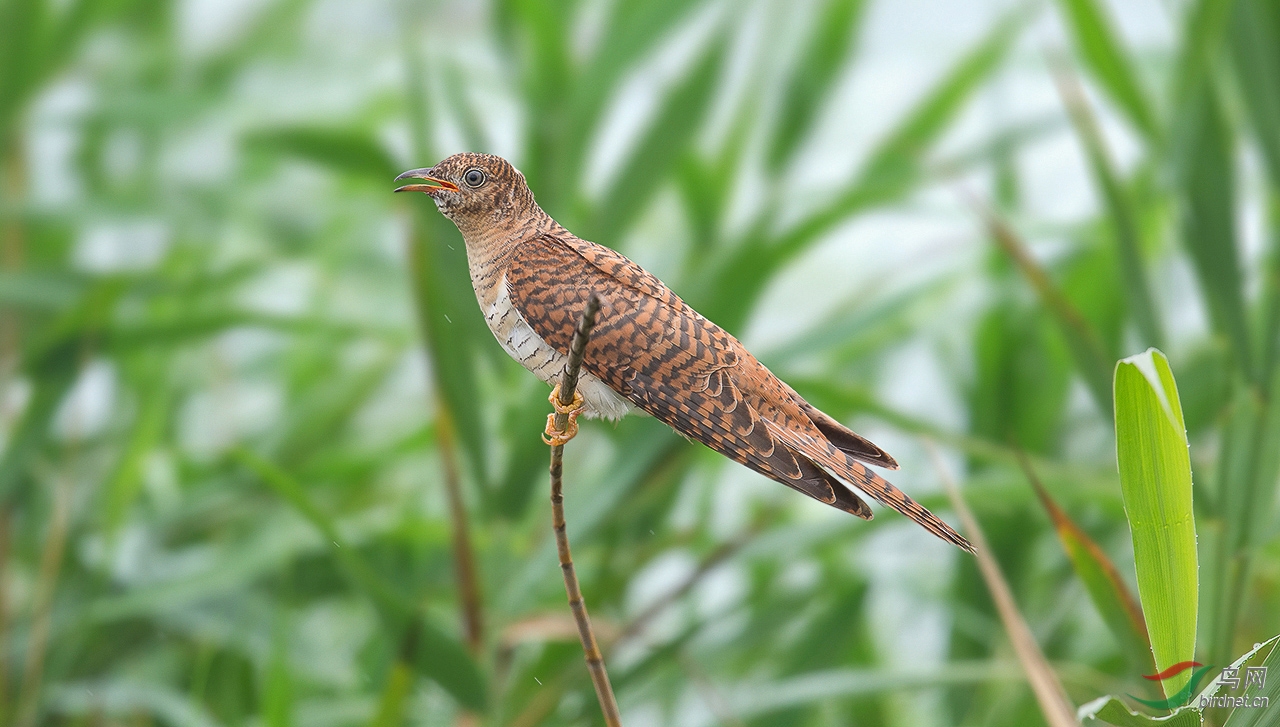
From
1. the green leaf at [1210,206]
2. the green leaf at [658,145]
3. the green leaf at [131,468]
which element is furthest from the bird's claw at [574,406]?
the green leaf at [131,468]

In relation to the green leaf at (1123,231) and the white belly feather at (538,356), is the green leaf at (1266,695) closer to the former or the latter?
the white belly feather at (538,356)

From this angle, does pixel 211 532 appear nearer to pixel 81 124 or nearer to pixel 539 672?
pixel 81 124

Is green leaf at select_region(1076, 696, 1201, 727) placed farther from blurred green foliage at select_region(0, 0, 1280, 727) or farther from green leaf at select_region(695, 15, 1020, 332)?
green leaf at select_region(695, 15, 1020, 332)

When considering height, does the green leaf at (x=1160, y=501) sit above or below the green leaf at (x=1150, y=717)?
above

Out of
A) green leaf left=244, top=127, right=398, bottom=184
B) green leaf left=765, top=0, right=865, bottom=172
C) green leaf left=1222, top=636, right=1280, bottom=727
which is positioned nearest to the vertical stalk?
green leaf left=244, top=127, right=398, bottom=184

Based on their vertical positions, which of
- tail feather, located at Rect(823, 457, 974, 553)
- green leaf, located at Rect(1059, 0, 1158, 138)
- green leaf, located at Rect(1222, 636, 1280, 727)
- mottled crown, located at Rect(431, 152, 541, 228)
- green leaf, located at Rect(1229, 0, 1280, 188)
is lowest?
green leaf, located at Rect(1222, 636, 1280, 727)

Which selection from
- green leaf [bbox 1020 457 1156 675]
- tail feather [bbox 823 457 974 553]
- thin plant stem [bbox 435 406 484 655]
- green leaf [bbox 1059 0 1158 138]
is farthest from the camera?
green leaf [bbox 1059 0 1158 138]

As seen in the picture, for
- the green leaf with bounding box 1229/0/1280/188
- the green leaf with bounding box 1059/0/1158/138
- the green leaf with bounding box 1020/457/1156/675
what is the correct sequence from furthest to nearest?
the green leaf with bounding box 1059/0/1158/138, the green leaf with bounding box 1229/0/1280/188, the green leaf with bounding box 1020/457/1156/675
